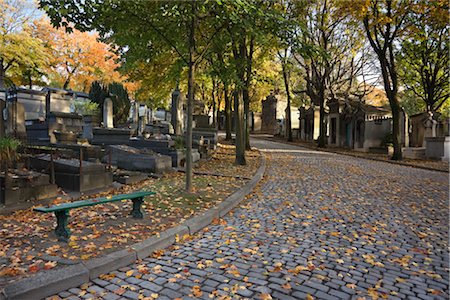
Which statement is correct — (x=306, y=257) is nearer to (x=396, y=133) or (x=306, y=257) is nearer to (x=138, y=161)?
(x=138, y=161)

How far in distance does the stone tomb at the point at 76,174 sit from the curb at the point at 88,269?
3.27m

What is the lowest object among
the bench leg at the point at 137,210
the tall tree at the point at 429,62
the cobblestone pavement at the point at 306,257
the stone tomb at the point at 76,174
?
the cobblestone pavement at the point at 306,257

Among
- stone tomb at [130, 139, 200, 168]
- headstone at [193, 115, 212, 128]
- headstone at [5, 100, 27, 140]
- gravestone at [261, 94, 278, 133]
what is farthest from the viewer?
gravestone at [261, 94, 278, 133]

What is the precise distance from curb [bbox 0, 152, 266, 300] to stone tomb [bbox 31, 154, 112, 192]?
327cm

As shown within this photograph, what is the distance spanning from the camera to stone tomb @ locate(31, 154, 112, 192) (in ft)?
25.1

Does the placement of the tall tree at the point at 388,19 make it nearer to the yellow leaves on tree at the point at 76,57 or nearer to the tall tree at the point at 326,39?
the tall tree at the point at 326,39

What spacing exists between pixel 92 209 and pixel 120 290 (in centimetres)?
319

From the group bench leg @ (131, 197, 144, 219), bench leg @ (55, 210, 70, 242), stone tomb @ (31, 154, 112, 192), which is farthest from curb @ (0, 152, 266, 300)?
stone tomb @ (31, 154, 112, 192)

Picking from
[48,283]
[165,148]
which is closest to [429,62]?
[165,148]

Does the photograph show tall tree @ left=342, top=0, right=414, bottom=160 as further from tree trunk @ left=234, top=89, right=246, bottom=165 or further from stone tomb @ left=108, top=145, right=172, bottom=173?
stone tomb @ left=108, top=145, right=172, bottom=173

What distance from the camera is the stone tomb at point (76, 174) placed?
25.1 feet

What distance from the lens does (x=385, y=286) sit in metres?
3.64

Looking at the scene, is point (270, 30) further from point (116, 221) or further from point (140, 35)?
point (116, 221)

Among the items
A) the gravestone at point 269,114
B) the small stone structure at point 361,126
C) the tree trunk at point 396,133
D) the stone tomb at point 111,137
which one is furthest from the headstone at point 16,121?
the gravestone at point 269,114
